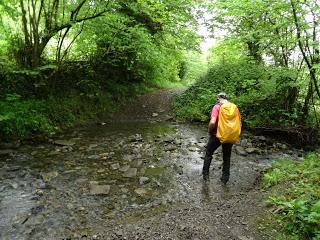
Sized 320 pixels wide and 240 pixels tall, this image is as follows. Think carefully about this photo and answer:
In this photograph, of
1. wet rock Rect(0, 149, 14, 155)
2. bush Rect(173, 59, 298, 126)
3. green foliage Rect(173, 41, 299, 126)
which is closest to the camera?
wet rock Rect(0, 149, 14, 155)

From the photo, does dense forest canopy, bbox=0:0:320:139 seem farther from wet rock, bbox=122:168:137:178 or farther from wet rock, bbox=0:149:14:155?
wet rock, bbox=122:168:137:178

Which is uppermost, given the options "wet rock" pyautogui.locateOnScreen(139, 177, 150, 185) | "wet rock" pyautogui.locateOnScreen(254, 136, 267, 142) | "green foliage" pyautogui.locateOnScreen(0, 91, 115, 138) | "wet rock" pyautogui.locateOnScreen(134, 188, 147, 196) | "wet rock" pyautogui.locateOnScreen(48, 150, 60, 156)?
"green foliage" pyautogui.locateOnScreen(0, 91, 115, 138)

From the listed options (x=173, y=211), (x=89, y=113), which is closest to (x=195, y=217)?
(x=173, y=211)

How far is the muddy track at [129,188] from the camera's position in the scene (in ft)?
17.1

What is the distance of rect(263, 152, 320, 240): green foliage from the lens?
15.0ft

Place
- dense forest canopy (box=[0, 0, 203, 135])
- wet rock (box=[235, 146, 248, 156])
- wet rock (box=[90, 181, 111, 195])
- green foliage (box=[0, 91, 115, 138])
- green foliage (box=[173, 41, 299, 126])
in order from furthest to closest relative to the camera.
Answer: green foliage (box=[173, 41, 299, 126])
dense forest canopy (box=[0, 0, 203, 135])
wet rock (box=[235, 146, 248, 156])
green foliage (box=[0, 91, 115, 138])
wet rock (box=[90, 181, 111, 195])

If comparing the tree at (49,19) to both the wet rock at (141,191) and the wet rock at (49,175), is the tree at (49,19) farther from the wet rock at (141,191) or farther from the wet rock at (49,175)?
the wet rock at (141,191)

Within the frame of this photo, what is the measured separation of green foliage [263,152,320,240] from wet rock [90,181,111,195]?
139 inches

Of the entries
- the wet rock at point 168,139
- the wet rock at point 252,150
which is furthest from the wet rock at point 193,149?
the wet rock at point 252,150

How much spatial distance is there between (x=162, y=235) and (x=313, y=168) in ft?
14.1

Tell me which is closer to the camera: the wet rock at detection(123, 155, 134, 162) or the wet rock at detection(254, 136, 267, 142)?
the wet rock at detection(123, 155, 134, 162)

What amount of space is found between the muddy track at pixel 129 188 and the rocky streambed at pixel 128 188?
2cm

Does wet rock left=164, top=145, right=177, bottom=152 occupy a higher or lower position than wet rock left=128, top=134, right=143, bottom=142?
A: lower

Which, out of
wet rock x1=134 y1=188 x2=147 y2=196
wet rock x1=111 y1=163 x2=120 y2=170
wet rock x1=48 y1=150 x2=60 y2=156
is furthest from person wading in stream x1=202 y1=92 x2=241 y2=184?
wet rock x1=48 y1=150 x2=60 y2=156
